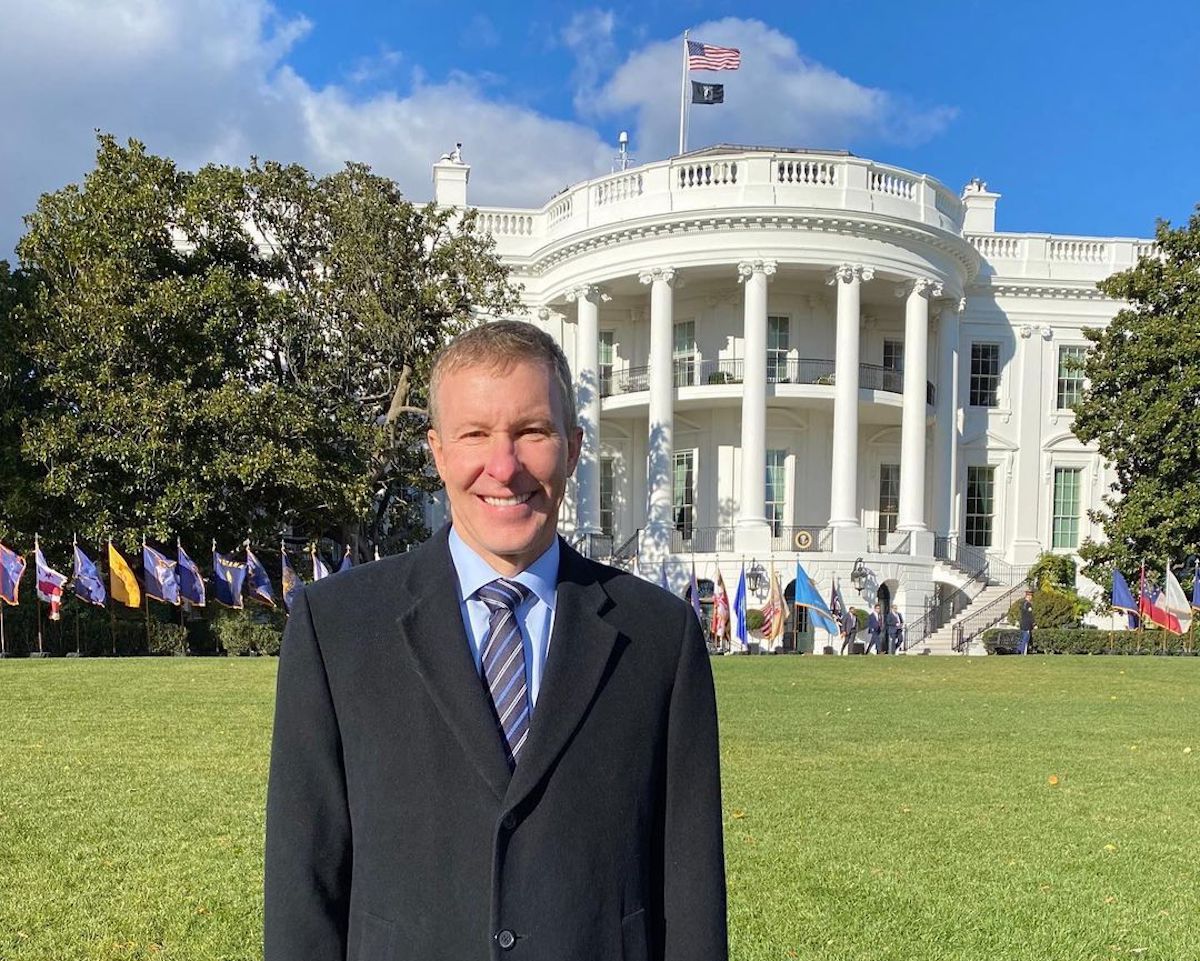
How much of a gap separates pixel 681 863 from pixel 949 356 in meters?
30.7

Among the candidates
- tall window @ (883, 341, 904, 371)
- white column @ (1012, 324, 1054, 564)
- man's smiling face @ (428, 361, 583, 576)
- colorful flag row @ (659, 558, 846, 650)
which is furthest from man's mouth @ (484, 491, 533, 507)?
white column @ (1012, 324, 1054, 564)

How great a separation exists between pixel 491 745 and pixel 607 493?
99.0ft

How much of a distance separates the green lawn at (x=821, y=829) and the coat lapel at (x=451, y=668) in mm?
3218

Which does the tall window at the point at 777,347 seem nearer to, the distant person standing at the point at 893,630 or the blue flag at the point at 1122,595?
the distant person standing at the point at 893,630

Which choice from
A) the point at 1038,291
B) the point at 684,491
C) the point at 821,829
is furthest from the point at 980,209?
the point at 821,829

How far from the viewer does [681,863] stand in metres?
1.99

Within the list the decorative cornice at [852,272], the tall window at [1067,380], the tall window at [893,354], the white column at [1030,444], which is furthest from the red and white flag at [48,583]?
the tall window at [1067,380]

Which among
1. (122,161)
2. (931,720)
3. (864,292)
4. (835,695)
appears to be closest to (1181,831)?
(931,720)

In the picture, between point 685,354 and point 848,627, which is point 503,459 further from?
point 685,354

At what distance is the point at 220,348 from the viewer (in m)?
20.7

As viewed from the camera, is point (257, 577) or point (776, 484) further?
point (776, 484)

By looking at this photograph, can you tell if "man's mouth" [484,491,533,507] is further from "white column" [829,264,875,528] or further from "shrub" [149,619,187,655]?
"white column" [829,264,875,528]

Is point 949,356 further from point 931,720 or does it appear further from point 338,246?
point 931,720

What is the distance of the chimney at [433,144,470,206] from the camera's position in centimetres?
3209
